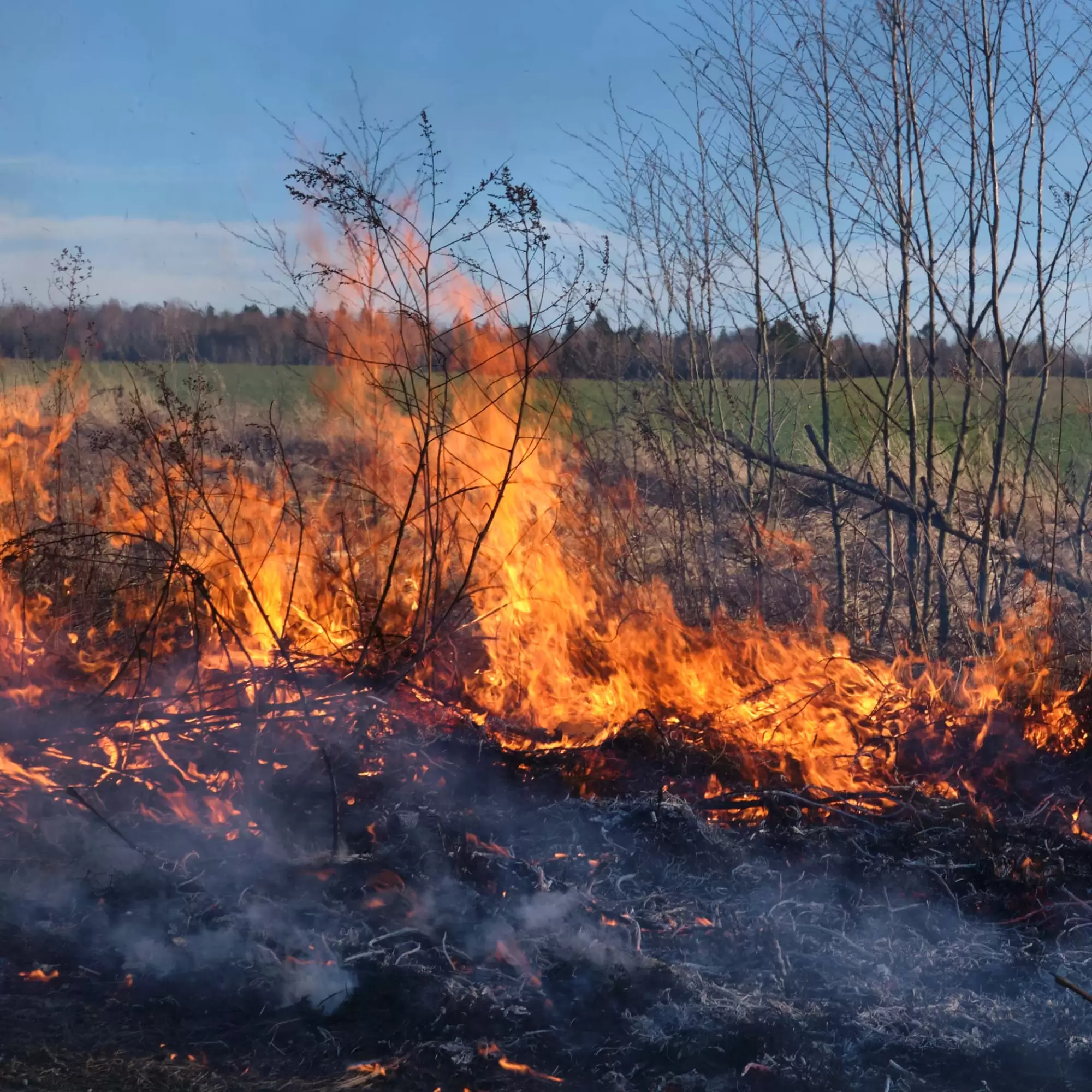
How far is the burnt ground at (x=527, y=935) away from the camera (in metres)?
2.67

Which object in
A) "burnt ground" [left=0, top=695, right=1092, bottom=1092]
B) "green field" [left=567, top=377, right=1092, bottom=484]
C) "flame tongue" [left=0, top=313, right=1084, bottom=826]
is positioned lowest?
"burnt ground" [left=0, top=695, right=1092, bottom=1092]

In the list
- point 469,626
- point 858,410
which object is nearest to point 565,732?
point 469,626

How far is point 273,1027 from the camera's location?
2.83 metres

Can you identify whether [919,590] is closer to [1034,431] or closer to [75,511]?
[1034,431]

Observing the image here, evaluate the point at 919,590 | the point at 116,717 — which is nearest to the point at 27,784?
the point at 116,717

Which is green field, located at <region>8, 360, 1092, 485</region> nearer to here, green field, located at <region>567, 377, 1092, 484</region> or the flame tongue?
green field, located at <region>567, 377, 1092, 484</region>

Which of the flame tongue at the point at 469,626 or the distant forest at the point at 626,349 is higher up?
the distant forest at the point at 626,349

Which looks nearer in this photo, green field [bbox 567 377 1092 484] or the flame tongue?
the flame tongue

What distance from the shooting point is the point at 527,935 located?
3.23m

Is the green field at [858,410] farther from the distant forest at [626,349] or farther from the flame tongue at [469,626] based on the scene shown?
the flame tongue at [469,626]

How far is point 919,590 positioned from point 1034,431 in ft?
6.55

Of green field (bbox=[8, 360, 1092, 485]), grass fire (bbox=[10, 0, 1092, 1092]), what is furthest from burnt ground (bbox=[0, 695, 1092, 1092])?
green field (bbox=[8, 360, 1092, 485])

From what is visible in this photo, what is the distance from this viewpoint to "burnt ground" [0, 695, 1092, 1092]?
105 inches

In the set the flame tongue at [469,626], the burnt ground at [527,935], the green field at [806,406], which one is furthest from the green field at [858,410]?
the burnt ground at [527,935]
